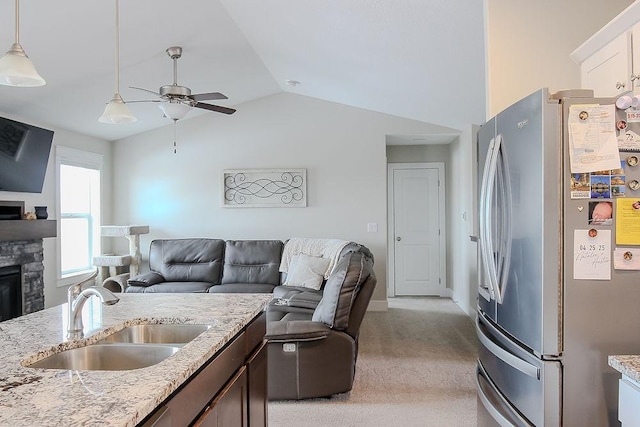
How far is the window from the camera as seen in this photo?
501cm

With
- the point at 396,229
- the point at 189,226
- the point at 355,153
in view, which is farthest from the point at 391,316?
the point at 189,226

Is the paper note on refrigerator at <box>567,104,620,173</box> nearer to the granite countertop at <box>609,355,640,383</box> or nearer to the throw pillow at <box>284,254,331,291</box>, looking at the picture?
the granite countertop at <box>609,355,640,383</box>

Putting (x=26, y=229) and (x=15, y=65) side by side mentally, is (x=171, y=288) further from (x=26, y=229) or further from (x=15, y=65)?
(x=15, y=65)

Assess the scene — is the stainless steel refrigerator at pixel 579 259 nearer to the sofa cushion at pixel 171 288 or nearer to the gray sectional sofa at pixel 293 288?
the gray sectional sofa at pixel 293 288

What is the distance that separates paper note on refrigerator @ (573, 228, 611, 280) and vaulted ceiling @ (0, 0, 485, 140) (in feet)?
5.10

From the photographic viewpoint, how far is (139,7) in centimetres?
306

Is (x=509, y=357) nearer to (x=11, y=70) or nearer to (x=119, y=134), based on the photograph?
(x=11, y=70)

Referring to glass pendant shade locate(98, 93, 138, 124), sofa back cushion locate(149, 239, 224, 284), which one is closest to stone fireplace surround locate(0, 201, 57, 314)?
sofa back cushion locate(149, 239, 224, 284)

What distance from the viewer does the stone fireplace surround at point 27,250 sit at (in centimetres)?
391

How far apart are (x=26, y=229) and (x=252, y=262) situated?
232 cm

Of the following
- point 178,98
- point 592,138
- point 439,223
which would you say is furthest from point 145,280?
point 592,138

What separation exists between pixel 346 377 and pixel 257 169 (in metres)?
3.39

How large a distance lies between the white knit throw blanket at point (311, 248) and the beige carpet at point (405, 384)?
0.94 m

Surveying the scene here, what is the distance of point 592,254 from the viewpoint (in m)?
1.53
